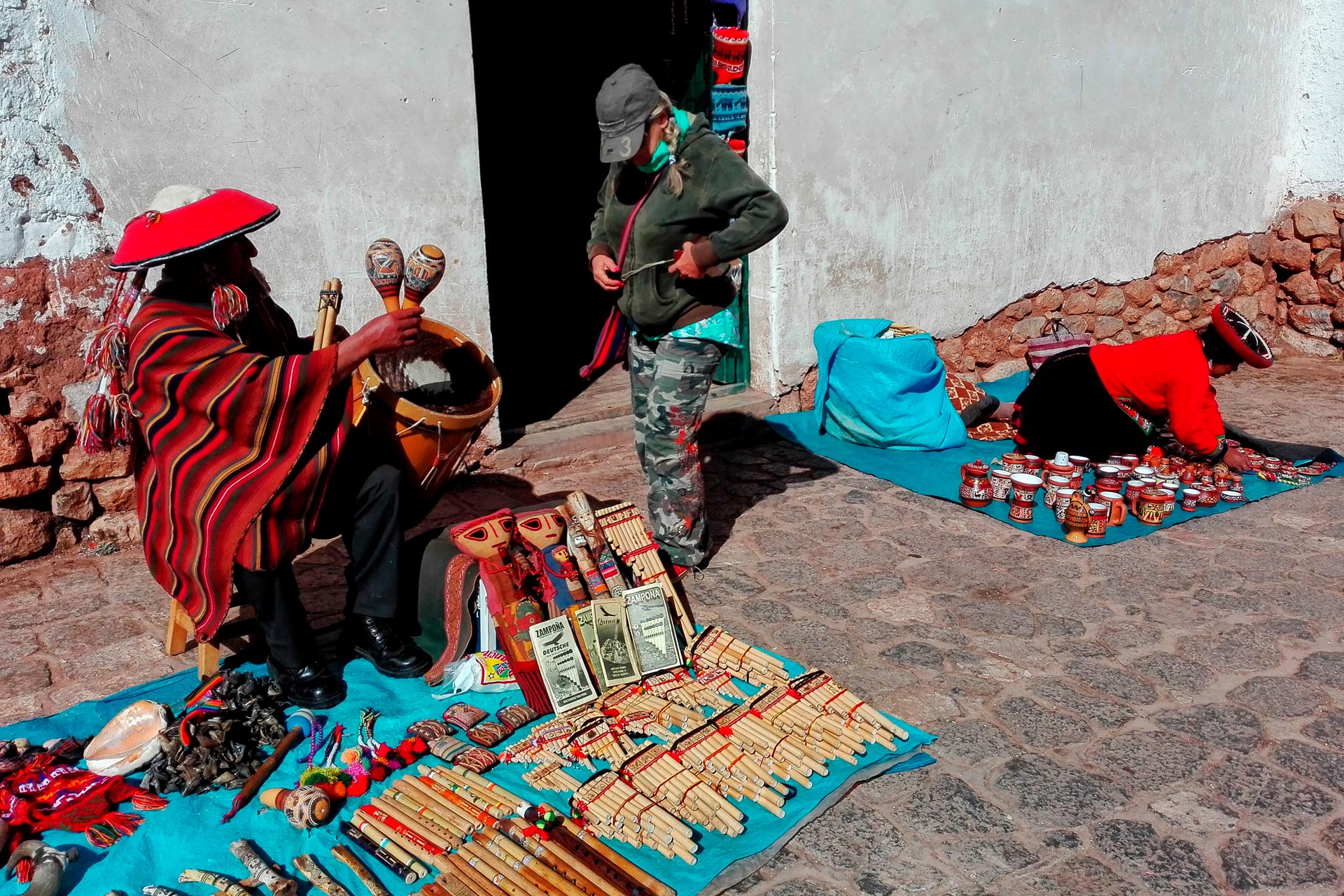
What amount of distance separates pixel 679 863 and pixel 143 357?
2160 mm

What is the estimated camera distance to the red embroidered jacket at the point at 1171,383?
5.32 meters

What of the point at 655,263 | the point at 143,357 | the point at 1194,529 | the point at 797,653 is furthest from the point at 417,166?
the point at 1194,529

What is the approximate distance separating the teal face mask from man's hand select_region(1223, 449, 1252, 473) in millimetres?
3619

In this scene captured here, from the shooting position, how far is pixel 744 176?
152 inches

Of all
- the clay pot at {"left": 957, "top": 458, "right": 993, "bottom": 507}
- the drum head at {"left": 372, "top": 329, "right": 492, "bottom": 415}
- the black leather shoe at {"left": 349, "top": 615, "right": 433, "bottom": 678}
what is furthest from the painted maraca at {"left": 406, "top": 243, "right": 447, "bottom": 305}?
the clay pot at {"left": 957, "top": 458, "right": 993, "bottom": 507}

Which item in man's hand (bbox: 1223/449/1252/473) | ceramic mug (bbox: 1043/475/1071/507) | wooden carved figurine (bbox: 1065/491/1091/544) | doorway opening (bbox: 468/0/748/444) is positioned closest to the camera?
wooden carved figurine (bbox: 1065/491/1091/544)

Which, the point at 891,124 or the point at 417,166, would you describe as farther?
the point at 891,124

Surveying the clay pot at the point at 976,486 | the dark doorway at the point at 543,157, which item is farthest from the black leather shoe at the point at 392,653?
the dark doorway at the point at 543,157

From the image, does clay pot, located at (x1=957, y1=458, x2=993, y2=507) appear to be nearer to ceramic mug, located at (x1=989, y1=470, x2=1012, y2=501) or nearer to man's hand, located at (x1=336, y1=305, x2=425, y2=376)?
ceramic mug, located at (x1=989, y1=470, x2=1012, y2=501)

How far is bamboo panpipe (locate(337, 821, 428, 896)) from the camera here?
8.84 feet

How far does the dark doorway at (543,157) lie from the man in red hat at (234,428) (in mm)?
4755

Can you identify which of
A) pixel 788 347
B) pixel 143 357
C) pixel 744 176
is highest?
pixel 744 176

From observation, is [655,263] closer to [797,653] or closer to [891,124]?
[797,653]

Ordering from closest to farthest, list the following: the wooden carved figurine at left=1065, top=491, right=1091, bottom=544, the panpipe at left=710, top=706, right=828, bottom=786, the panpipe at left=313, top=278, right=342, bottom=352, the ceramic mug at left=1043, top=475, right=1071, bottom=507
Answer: the panpipe at left=710, top=706, right=828, bottom=786 < the panpipe at left=313, top=278, right=342, bottom=352 < the wooden carved figurine at left=1065, top=491, right=1091, bottom=544 < the ceramic mug at left=1043, top=475, right=1071, bottom=507
